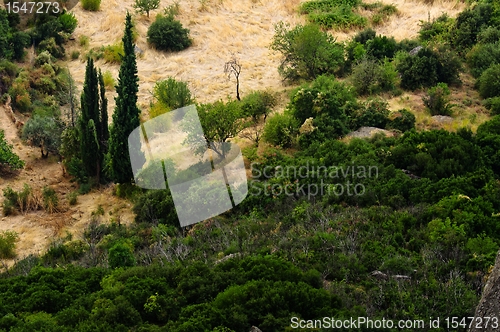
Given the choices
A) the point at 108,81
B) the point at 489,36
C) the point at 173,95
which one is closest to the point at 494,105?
the point at 489,36

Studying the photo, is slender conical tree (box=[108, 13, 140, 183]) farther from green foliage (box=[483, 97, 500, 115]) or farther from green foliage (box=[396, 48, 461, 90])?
green foliage (box=[483, 97, 500, 115])

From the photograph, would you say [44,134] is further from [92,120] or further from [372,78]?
[372,78]

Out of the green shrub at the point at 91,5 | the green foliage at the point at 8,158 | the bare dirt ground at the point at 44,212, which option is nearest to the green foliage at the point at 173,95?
the bare dirt ground at the point at 44,212

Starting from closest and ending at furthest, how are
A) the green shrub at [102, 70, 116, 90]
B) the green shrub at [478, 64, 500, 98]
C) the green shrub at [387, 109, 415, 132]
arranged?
1. the green shrub at [387, 109, 415, 132]
2. the green shrub at [478, 64, 500, 98]
3. the green shrub at [102, 70, 116, 90]

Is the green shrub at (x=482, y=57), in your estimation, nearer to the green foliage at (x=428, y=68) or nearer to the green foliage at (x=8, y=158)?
the green foliage at (x=428, y=68)

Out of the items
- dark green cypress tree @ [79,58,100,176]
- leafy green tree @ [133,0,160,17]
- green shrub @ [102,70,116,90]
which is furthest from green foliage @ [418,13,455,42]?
dark green cypress tree @ [79,58,100,176]

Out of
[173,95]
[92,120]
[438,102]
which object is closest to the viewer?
[92,120]

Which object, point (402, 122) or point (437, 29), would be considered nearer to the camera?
point (402, 122)

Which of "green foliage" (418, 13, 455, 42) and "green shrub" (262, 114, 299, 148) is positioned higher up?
"green foliage" (418, 13, 455, 42)
